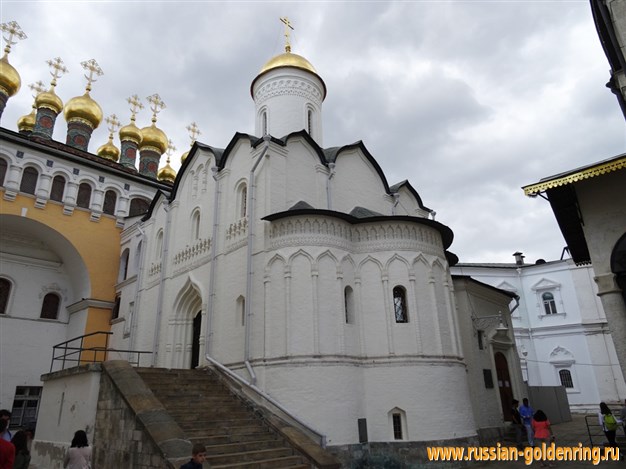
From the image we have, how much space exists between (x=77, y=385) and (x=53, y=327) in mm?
11768

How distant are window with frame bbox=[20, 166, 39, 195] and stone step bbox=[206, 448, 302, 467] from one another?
16.8 metres

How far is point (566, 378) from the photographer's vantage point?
24.4 meters

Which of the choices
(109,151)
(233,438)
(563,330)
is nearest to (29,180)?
(109,151)

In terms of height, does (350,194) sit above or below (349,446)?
above

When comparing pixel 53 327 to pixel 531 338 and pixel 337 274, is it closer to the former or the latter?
pixel 337 274

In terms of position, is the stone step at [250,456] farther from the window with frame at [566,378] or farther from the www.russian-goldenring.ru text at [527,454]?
the window with frame at [566,378]

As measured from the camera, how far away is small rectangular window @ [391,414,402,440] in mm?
10648

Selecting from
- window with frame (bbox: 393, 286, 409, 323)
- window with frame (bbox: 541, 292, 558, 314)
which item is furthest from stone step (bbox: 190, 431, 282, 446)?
window with frame (bbox: 541, 292, 558, 314)

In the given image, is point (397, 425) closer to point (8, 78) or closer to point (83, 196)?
point (83, 196)

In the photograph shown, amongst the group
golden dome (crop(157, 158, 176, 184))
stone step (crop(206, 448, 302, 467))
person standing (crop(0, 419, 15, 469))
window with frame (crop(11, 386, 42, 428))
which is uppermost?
golden dome (crop(157, 158, 176, 184))

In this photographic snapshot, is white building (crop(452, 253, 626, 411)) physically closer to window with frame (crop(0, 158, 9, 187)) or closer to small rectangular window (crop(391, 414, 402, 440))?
small rectangular window (crop(391, 414, 402, 440))

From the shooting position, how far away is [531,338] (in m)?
26.2

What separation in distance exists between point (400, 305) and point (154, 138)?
23.4 metres

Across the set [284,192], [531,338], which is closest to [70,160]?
[284,192]
